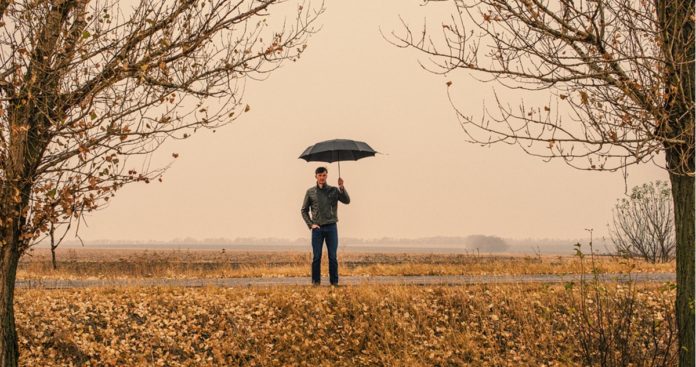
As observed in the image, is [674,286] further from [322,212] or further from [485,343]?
[322,212]

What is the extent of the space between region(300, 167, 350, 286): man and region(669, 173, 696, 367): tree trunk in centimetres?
720

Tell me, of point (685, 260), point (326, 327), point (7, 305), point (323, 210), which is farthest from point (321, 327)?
point (685, 260)

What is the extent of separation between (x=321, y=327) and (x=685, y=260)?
758 cm

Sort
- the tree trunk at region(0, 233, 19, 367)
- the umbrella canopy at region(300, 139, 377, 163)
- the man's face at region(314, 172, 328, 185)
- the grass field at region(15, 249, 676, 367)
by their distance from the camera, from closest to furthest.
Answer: the tree trunk at region(0, 233, 19, 367), the grass field at region(15, 249, 676, 367), the man's face at region(314, 172, 328, 185), the umbrella canopy at region(300, 139, 377, 163)

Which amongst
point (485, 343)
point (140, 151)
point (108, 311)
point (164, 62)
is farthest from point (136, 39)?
point (485, 343)

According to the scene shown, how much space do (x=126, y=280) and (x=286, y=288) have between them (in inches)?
215

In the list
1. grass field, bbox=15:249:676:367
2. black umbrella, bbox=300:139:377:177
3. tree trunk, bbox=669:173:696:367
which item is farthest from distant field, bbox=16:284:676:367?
black umbrella, bbox=300:139:377:177

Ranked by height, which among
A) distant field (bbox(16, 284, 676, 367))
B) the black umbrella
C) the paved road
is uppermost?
the black umbrella

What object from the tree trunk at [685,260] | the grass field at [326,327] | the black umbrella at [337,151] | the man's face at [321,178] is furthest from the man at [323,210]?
the tree trunk at [685,260]

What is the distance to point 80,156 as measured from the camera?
31.1 feet

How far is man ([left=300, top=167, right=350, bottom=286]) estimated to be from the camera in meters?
14.6

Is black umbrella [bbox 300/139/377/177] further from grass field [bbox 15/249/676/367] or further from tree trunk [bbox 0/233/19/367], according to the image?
tree trunk [bbox 0/233/19/367]

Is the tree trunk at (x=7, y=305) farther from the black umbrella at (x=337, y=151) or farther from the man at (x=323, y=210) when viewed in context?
the black umbrella at (x=337, y=151)

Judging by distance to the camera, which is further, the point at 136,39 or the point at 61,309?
the point at 61,309
